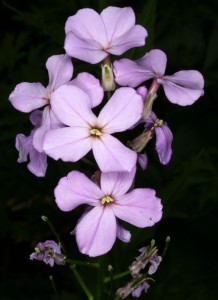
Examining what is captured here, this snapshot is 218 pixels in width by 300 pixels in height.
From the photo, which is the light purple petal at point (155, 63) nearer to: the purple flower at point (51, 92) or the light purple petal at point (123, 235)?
the purple flower at point (51, 92)

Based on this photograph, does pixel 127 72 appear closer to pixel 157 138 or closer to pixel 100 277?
pixel 157 138

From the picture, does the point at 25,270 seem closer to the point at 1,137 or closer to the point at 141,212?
the point at 1,137

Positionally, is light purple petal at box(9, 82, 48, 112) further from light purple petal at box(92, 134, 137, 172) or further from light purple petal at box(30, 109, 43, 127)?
light purple petal at box(92, 134, 137, 172)

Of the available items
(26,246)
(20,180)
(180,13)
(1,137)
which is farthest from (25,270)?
(180,13)

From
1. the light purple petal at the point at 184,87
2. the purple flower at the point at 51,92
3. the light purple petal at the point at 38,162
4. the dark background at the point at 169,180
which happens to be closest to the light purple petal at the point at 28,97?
the purple flower at the point at 51,92

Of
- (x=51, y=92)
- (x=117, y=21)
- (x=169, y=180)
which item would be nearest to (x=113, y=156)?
(x=51, y=92)

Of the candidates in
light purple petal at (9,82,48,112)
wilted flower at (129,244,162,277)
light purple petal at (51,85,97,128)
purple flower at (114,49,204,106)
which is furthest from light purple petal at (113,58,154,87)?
wilted flower at (129,244,162,277)
